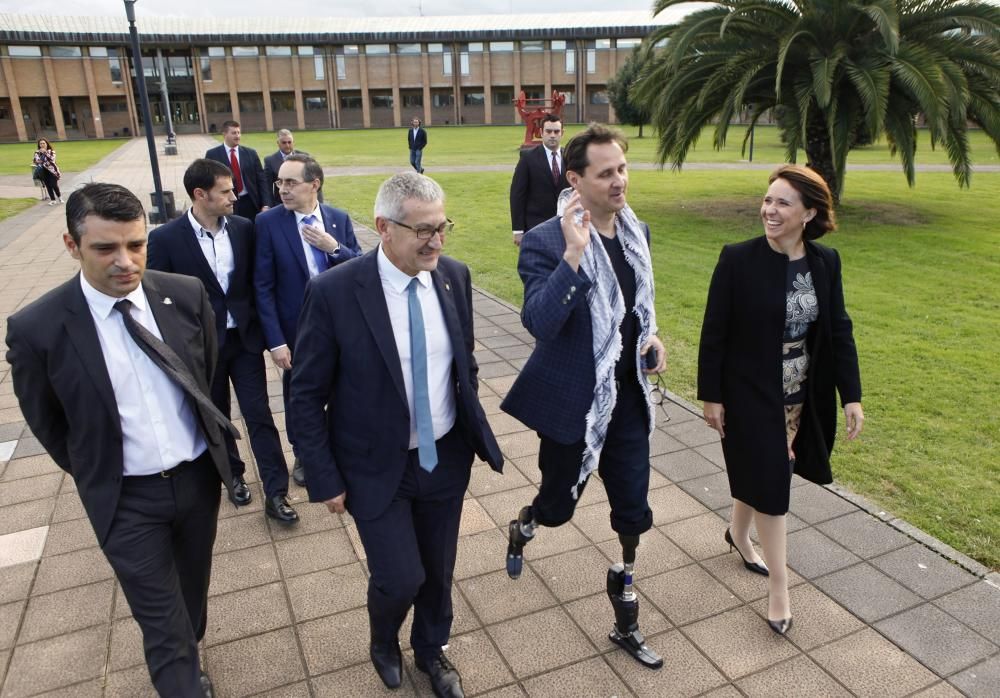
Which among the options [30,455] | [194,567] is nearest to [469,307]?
[194,567]

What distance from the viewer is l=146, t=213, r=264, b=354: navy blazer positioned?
4168 millimetres

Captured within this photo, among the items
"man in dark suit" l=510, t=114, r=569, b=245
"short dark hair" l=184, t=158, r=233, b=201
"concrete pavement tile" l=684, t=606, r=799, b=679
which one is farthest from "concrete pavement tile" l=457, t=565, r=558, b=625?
"man in dark suit" l=510, t=114, r=569, b=245

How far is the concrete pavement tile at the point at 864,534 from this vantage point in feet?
12.9

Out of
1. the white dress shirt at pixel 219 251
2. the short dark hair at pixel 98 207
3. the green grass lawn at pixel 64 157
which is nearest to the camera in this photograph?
the short dark hair at pixel 98 207

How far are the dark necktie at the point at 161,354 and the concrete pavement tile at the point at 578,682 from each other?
1.75m

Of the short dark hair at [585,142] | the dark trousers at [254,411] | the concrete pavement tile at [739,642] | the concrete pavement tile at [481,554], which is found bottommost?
the concrete pavement tile at [481,554]

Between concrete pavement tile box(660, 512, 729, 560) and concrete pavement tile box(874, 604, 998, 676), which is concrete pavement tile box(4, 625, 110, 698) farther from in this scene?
concrete pavement tile box(874, 604, 998, 676)

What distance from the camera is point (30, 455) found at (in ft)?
17.7

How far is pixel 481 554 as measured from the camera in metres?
4.01

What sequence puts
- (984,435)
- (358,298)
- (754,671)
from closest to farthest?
(358,298) < (754,671) < (984,435)

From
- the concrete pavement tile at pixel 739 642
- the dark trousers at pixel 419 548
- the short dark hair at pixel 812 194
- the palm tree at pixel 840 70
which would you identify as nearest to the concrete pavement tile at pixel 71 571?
the dark trousers at pixel 419 548

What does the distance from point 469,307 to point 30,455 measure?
420 cm

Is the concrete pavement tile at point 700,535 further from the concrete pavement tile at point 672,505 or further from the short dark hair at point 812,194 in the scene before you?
the short dark hair at point 812,194

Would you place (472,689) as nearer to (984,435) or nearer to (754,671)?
(754,671)
